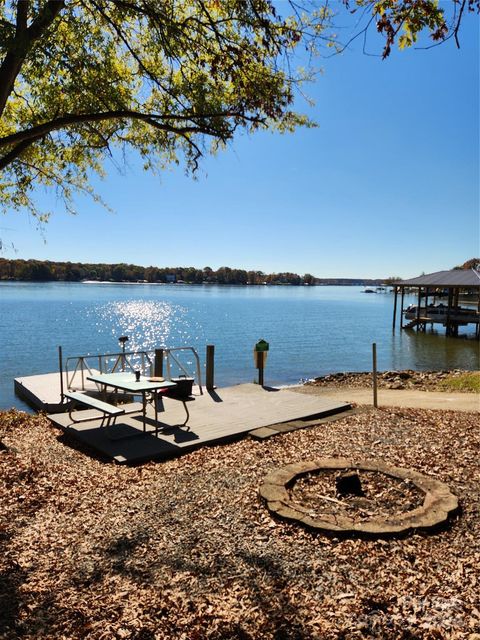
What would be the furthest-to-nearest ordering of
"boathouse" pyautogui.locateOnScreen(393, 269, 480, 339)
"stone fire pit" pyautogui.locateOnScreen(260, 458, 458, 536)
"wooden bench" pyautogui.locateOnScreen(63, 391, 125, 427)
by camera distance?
"boathouse" pyautogui.locateOnScreen(393, 269, 480, 339), "wooden bench" pyautogui.locateOnScreen(63, 391, 125, 427), "stone fire pit" pyautogui.locateOnScreen(260, 458, 458, 536)

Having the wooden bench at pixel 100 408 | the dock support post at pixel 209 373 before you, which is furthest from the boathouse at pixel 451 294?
the wooden bench at pixel 100 408

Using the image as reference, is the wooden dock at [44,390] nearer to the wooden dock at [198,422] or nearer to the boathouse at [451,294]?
the wooden dock at [198,422]

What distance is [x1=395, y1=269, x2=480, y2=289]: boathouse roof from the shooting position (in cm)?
3681

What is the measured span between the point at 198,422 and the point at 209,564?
15.0 feet

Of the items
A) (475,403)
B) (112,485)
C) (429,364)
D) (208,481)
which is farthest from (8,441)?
(429,364)

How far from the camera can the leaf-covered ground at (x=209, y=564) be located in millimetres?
3049

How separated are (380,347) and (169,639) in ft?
111

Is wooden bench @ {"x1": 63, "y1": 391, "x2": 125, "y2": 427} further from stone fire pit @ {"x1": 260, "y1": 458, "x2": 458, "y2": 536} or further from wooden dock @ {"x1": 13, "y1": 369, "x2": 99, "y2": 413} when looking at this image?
wooden dock @ {"x1": 13, "y1": 369, "x2": 99, "y2": 413}

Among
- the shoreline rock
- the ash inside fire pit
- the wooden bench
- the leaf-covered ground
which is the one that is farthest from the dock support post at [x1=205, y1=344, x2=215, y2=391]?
the shoreline rock

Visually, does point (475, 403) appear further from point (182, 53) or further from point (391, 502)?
point (182, 53)

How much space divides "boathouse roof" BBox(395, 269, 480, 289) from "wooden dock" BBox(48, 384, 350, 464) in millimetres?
30721

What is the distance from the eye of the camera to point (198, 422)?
8266 millimetres

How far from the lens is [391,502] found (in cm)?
472

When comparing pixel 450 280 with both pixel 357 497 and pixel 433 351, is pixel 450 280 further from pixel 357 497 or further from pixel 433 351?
pixel 357 497
